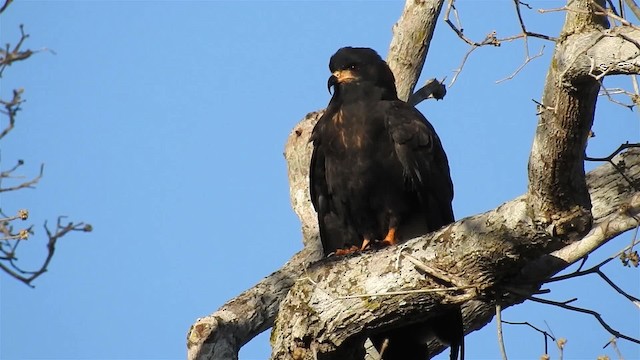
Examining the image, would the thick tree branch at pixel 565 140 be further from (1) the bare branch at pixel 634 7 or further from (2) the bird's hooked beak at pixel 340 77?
(2) the bird's hooked beak at pixel 340 77

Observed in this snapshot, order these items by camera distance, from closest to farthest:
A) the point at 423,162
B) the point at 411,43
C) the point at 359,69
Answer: the point at 423,162 < the point at 359,69 < the point at 411,43

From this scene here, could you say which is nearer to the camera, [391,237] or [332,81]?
[391,237]

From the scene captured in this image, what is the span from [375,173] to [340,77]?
834mm

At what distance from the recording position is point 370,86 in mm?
5957

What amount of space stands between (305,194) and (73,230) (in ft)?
8.12

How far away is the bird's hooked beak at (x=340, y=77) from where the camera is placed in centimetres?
604

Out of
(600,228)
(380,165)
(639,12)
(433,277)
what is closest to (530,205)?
(600,228)

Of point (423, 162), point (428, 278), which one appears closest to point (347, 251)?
point (423, 162)

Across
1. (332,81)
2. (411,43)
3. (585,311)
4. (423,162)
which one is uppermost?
(411,43)

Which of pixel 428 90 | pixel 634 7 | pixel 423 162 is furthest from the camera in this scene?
pixel 428 90

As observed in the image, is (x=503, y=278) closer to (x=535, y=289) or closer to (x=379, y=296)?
(x=535, y=289)

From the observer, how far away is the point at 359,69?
6.05 meters

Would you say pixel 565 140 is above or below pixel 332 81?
below

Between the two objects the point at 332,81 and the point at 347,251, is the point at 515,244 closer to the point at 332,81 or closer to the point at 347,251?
the point at 347,251
